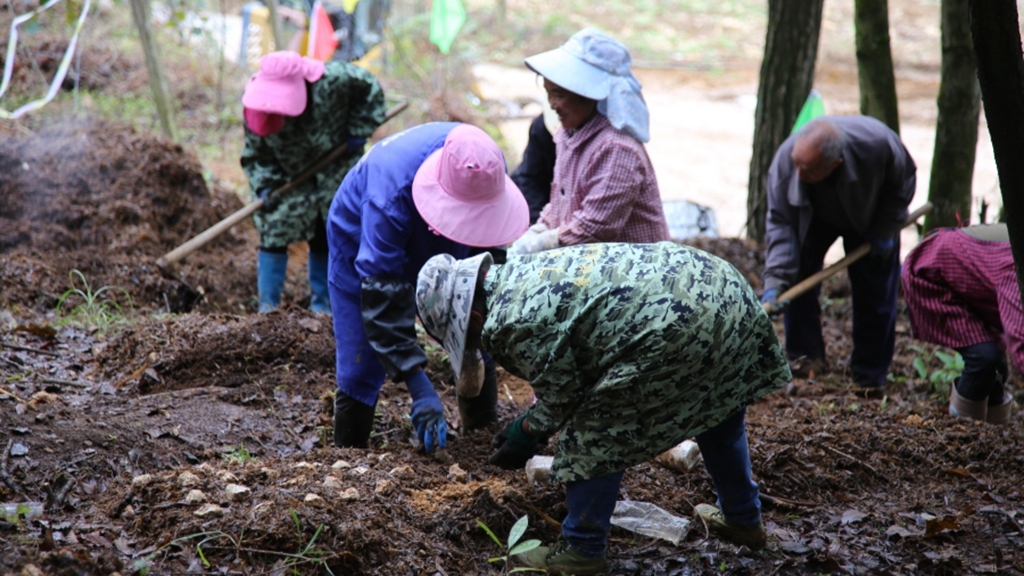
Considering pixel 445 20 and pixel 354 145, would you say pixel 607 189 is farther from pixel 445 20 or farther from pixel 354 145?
pixel 445 20

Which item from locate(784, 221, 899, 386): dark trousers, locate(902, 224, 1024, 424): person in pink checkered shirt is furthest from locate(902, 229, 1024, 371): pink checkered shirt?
locate(784, 221, 899, 386): dark trousers

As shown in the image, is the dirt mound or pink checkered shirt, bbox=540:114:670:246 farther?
the dirt mound

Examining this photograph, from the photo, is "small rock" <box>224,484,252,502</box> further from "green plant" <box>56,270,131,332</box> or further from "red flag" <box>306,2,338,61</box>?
"red flag" <box>306,2,338,61</box>

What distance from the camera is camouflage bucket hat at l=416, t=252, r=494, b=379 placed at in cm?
272

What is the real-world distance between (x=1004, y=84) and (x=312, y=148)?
4.33m

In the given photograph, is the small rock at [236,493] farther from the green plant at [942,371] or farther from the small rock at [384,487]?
the green plant at [942,371]

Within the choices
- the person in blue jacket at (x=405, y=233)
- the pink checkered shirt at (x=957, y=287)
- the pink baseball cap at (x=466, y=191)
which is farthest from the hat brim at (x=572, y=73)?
the pink checkered shirt at (x=957, y=287)

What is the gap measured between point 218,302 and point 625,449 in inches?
172

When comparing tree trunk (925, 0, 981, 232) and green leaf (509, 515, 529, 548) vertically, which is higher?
tree trunk (925, 0, 981, 232)

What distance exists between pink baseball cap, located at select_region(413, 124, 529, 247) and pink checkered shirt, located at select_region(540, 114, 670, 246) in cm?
93

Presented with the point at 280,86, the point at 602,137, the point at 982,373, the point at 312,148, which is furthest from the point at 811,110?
the point at 280,86

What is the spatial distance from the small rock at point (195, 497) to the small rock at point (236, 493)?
3.1 inches

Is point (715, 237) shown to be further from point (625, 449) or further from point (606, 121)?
point (625, 449)

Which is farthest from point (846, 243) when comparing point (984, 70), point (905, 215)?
point (984, 70)
